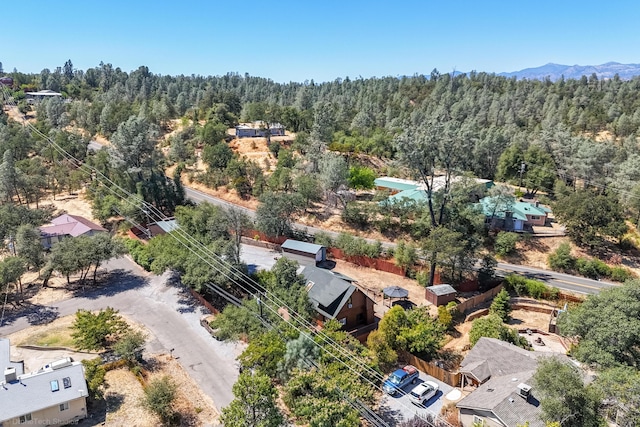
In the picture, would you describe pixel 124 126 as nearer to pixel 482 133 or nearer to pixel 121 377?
pixel 121 377

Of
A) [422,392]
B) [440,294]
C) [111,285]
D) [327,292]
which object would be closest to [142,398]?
[327,292]

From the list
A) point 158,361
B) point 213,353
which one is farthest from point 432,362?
point 158,361

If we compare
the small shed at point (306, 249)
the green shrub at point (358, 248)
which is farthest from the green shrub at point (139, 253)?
the green shrub at point (358, 248)

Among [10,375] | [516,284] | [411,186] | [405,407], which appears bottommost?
[405,407]

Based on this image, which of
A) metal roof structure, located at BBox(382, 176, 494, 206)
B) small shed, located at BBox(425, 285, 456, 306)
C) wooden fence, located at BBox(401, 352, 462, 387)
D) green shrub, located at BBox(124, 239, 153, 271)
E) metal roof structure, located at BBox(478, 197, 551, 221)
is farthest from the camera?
metal roof structure, located at BBox(382, 176, 494, 206)

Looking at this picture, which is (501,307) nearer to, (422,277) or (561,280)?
(422,277)

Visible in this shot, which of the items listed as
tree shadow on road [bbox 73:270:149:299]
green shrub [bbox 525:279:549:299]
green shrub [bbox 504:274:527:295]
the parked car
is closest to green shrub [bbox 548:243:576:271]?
green shrub [bbox 525:279:549:299]

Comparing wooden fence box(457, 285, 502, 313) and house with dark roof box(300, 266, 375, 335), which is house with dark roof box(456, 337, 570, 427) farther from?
wooden fence box(457, 285, 502, 313)

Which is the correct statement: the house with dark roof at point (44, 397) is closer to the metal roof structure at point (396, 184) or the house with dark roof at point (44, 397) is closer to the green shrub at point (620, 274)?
the green shrub at point (620, 274)
